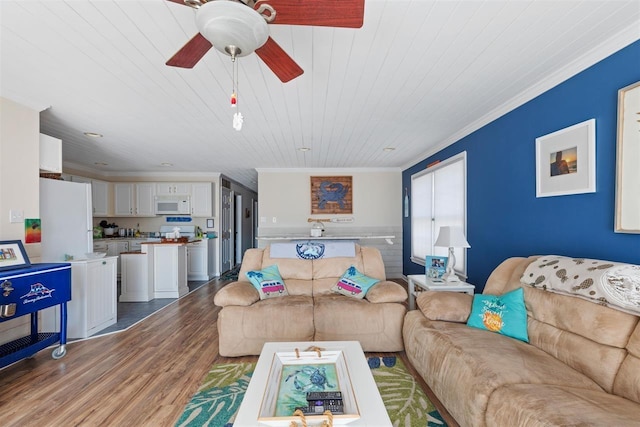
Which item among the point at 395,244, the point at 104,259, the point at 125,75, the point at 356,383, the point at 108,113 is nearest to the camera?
the point at 356,383

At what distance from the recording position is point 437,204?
4.57 metres

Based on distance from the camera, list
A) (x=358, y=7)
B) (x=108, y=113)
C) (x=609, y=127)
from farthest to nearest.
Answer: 1. (x=108, y=113)
2. (x=609, y=127)
3. (x=358, y=7)

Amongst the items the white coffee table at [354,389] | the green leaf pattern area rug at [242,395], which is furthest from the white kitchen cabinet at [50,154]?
the white coffee table at [354,389]

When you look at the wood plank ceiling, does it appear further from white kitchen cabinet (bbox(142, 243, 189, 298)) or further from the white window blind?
white kitchen cabinet (bbox(142, 243, 189, 298))

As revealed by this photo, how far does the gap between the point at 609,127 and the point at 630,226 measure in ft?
2.09

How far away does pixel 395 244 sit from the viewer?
20.8 ft

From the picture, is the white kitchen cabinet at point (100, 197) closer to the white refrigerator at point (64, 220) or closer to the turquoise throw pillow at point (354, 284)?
the white refrigerator at point (64, 220)

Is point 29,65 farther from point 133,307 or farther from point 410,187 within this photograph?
point 410,187

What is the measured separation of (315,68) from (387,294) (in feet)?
6.66

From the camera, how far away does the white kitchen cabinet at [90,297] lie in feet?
10.2

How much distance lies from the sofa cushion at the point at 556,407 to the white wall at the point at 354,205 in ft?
16.0

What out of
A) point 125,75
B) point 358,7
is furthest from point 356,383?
point 125,75

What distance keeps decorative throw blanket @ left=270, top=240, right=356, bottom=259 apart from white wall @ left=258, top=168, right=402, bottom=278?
281 centimetres

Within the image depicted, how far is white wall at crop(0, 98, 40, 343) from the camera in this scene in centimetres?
259
